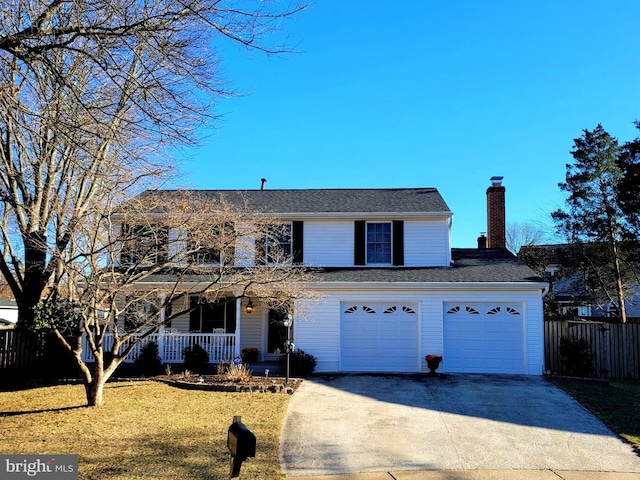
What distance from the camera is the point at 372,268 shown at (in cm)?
1694

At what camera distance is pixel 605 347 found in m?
16.0

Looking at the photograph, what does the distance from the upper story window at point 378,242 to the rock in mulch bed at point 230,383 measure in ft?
17.4

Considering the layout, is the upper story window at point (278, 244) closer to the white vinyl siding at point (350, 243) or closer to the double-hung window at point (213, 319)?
the white vinyl siding at point (350, 243)

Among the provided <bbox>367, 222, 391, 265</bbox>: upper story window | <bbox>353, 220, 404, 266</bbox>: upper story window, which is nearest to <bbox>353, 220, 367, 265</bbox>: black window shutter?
<bbox>353, 220, 404, 266</bbox>: upper story window

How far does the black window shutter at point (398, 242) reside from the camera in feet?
56.1

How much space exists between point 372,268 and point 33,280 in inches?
400

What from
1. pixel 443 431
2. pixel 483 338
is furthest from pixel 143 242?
pixel 483 338

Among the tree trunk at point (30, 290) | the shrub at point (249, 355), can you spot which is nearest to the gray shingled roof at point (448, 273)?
→ the shrub at point (249, 355)

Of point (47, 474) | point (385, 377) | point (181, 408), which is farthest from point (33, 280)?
point (385, 377)

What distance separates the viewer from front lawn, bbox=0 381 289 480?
703 centimetres

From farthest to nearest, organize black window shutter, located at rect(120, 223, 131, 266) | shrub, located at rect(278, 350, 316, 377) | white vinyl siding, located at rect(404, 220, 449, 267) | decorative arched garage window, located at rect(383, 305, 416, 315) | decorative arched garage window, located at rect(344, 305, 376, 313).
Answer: white vinyl siding, located at rect(404, 220, 449, 267)
decorative arched garage window, located at rect(344, 305, 376, 313)
decorative arched garage window, located at rect(383, 305, 416, 315)
shrub, located at rect(278, 350, 316, 377)
black window shutter, located at rect(120, 223, 131, 266)

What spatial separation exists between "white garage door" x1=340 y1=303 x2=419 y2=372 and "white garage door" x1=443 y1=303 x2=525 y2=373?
43.0 inches

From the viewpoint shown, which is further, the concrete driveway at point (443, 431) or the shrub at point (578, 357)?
the shrub at point (578, 357)

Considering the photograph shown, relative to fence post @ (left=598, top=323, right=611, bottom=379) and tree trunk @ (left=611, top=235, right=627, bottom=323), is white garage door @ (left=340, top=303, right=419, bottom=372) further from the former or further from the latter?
tree trunk @ (left=611, top=235, right=627, bottom=323)
